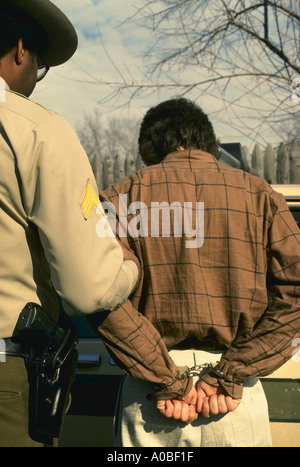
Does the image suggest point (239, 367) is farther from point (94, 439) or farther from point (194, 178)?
point (94, 439)

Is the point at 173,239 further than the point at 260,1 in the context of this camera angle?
No

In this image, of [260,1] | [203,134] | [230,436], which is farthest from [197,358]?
[260,1]

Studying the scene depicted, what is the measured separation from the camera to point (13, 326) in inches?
59.3

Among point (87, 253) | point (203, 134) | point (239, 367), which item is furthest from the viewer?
point (203, 134)

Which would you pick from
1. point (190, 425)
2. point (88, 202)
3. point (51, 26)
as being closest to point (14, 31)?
point (51, 26)

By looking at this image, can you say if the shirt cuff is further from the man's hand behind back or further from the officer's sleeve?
the man's hand behind back

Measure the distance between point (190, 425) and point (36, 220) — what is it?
2.80 ft

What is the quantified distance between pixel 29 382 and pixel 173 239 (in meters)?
0.64

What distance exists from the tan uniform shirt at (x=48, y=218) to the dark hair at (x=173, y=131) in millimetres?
551

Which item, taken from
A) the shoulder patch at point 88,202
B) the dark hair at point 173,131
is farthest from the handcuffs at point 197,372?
the dark hair at point 173,131

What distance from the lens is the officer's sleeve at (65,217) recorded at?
1.43 metres

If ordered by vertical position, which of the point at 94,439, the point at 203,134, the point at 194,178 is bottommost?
the point at 94,439

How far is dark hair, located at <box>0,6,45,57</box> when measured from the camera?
1.55 meters

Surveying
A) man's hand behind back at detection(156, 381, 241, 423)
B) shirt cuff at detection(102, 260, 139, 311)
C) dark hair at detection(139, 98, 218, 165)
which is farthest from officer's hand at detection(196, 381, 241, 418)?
dark hair at detection(139, 98, 218, 165)
